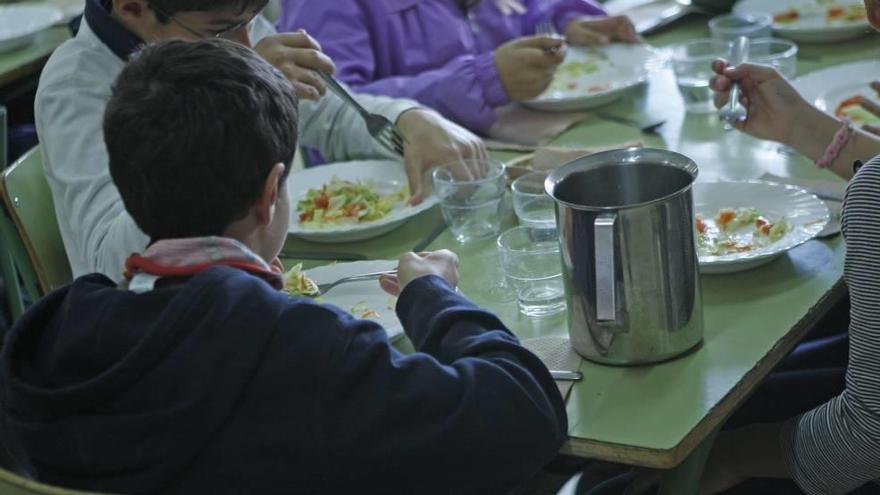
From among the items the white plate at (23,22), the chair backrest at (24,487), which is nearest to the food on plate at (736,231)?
the chair backrest at (24,487)

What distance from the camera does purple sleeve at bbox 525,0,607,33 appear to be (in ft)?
8.41

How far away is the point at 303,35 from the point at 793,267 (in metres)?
0.83

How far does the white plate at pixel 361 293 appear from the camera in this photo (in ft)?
4.43

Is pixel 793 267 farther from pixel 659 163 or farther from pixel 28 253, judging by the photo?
pixel 28 253

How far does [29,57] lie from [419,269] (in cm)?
204

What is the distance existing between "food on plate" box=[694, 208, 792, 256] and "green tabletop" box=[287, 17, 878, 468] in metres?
0.03

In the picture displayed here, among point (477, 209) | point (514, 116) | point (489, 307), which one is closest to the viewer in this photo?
point (489, 307)

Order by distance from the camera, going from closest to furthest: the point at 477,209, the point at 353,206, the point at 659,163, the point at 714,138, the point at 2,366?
the point at 2,366
the point at 659,163
the point at 477,209
the point at 353,206
the point at 714,138

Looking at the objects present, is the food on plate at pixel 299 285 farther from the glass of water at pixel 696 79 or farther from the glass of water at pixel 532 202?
the glass of water at pixel 696 79

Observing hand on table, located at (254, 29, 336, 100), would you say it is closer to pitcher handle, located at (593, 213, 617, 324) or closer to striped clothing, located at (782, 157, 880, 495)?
pitcher handle, located at (593, 213, 617, 324)

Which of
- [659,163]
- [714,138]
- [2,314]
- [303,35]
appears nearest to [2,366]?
[659,163]

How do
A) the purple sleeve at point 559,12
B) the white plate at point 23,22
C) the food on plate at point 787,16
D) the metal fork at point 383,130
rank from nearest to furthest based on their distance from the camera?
the metal fork at point 383,130, the food on plate at point 787,16, the purple sleeve at point 559,12, the white plate at point 23,22

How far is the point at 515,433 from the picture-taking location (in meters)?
1.04

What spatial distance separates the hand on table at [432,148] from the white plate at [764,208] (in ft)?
1.18
